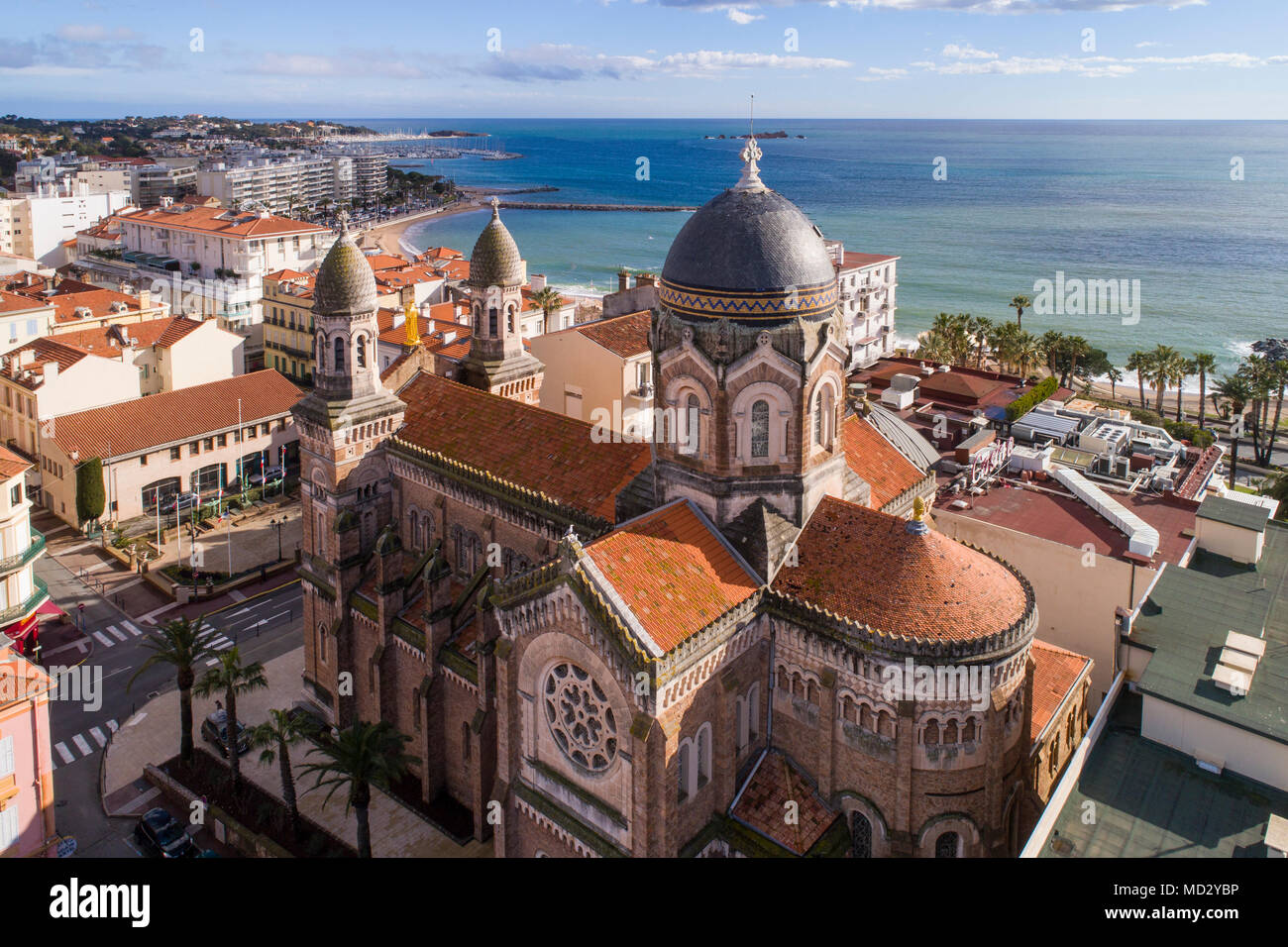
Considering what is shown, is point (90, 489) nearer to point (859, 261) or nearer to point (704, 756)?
point (704, 756)

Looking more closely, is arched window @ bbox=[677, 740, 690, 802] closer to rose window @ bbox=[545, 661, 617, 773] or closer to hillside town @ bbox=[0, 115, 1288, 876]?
hillside town @ bbox=[0, 115, 1288, 876]

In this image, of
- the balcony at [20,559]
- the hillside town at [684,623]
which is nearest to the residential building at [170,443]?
the hillside town at [684,623]

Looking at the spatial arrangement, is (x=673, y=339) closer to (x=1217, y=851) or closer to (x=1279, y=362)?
(x=1217, y=851)

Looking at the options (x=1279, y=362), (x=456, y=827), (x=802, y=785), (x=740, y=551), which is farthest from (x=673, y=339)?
(x=1279, y=362)

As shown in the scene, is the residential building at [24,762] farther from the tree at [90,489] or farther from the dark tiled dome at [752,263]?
the tree at [90,489]

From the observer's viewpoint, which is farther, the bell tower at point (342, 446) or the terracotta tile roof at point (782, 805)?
the bell tower at point (342, 446)

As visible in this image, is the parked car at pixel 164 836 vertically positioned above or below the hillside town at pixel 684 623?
below

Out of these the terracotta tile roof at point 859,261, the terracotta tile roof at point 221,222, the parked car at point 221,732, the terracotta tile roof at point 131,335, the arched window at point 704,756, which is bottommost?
the parked car at point 221,732
